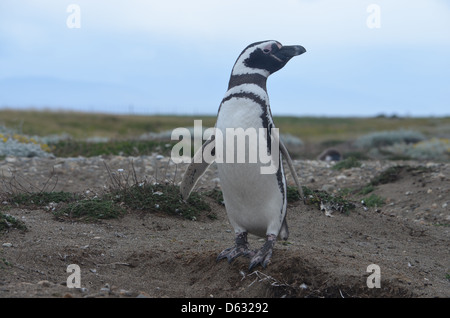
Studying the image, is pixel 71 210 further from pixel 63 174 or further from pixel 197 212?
pixel 63 174

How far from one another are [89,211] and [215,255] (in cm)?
221

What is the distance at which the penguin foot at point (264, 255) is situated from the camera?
4375 mm

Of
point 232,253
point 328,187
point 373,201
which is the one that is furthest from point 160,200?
point 328,187

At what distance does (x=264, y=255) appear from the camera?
443 cm

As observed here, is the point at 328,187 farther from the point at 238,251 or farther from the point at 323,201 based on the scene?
the point at 238,251

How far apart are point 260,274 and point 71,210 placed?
2961 mm

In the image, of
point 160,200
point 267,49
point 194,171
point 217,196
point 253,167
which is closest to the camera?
point 253,167

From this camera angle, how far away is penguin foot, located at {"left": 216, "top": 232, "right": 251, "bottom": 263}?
4617mm

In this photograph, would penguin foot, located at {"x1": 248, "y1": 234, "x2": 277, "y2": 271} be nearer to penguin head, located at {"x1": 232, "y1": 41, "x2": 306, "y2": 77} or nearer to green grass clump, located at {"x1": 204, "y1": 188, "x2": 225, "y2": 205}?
penguin head, located at {"x1": 232, "y1": 41, "x2": 306, "y2": 77}

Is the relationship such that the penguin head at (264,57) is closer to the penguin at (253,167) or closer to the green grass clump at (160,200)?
the penguin at (253,167)

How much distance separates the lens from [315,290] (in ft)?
13.5

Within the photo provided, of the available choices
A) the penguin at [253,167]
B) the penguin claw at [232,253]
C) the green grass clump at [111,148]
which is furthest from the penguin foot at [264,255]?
the green grass clump at [111,148]

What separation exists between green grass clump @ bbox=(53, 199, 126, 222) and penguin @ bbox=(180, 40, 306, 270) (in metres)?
2.19
